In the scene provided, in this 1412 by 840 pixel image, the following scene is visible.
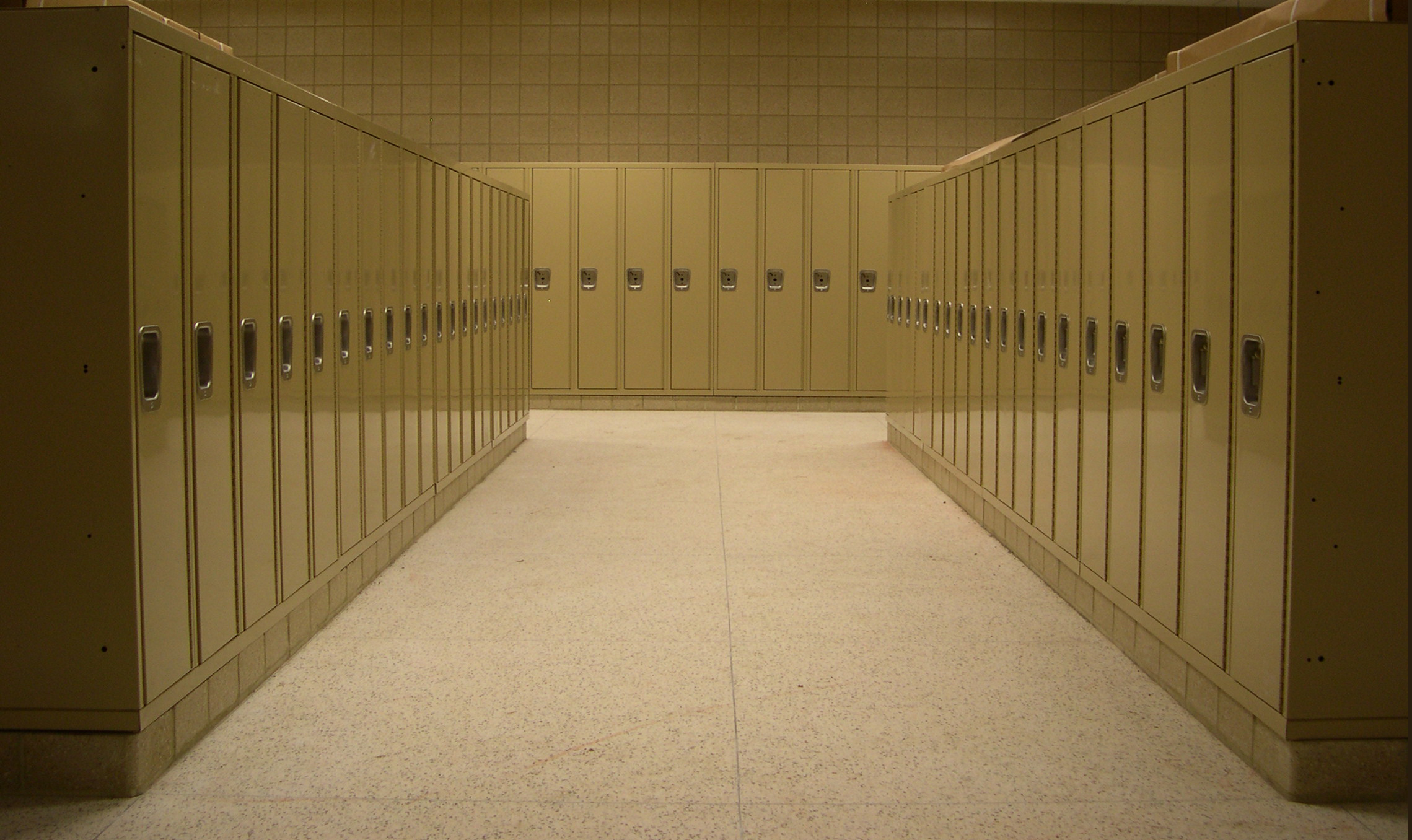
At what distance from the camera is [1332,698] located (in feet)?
7.82

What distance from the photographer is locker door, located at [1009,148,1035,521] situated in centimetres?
433

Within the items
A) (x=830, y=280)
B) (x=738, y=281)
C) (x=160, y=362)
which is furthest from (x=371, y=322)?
(x=830, y=280)

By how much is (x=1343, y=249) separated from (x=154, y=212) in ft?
7.79

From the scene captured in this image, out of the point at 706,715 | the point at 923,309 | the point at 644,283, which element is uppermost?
the point at 644,283

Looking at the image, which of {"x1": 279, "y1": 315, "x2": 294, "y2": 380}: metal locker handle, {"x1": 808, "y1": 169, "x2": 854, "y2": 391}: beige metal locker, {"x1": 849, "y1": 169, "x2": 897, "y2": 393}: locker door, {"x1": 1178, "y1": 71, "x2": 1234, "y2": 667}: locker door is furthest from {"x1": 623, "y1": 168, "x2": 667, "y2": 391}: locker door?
{"x1": 1178, "y1": 71, "x2": 1234, "y2": 667}: locker door

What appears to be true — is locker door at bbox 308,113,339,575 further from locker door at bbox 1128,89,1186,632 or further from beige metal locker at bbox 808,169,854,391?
beige metal locker at bbox 808,169,854,391

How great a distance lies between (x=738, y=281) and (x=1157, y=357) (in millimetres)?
6318

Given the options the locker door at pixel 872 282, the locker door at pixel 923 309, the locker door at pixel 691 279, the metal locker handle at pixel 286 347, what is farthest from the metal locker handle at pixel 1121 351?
the locker door at pixel 691 279

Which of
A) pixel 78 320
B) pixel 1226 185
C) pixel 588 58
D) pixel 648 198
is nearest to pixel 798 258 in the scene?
pixel 648 198

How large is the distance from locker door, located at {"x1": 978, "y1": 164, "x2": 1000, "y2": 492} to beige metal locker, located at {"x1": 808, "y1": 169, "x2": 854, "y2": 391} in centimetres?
404

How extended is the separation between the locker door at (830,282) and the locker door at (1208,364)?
639cm

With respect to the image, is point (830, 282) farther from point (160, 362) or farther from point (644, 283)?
point (160, 362)

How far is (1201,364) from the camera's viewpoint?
9.12 ft

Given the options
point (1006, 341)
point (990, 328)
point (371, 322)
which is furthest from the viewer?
point (990, 328)
